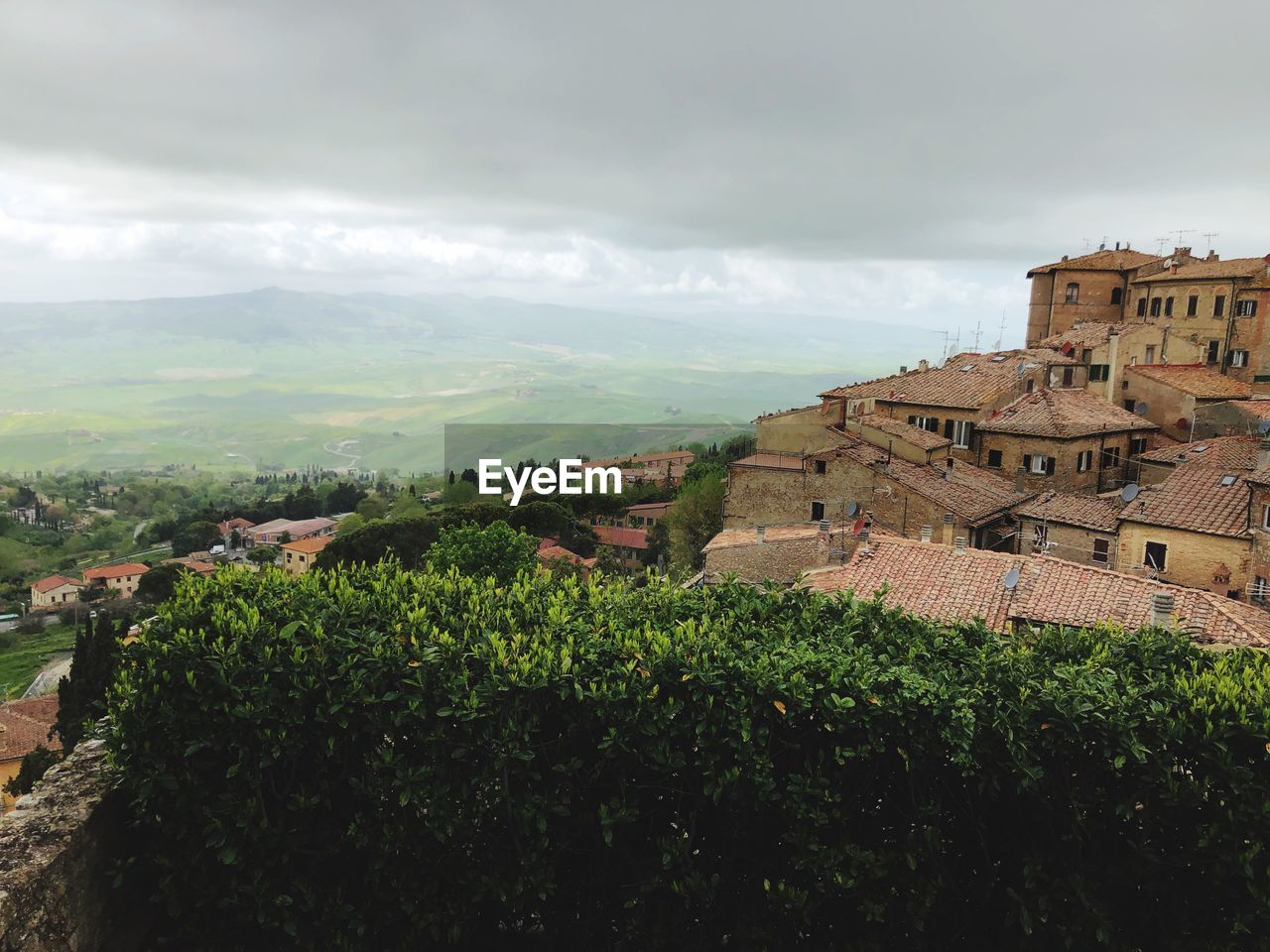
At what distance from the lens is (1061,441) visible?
35875 millimetres

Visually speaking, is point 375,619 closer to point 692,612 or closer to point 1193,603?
point 692,612

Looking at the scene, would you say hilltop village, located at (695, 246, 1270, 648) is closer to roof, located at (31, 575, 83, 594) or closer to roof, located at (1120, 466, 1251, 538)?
roof, located at (1120, 466, 1251, 538)

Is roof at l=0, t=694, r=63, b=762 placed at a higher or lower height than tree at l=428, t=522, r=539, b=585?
lower

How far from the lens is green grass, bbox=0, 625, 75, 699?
8262 cm

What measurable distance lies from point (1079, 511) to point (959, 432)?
1068cm

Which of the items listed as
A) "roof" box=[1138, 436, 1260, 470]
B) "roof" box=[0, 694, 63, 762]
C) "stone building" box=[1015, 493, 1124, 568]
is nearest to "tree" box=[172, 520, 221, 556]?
"roof" box=[0, 694, 63, 762]

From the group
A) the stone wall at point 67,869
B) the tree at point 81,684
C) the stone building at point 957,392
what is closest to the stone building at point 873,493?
the stone building at point 957,392

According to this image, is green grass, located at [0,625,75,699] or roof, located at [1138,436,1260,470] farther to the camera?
green grass, located at [0,625,75,699]

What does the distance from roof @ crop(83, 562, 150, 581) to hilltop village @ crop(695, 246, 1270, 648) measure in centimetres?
10726

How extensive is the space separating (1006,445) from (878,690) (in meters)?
32.0

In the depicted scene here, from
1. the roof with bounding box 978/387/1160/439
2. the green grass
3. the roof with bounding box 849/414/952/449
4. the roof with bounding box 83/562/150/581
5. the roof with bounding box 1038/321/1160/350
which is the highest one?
the roof with bounding box 1038/321/1160/350

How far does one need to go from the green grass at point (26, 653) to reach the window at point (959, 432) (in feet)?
279

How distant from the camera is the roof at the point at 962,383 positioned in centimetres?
4034

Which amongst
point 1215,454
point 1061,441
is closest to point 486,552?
point 1061,441
